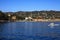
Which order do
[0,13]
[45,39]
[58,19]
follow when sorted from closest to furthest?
[45,39]
[0,13]
[58,19]

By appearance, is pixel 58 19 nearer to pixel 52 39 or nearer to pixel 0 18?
pixel 0 18

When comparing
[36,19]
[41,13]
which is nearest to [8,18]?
[36,19]

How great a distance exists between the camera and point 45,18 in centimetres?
9706

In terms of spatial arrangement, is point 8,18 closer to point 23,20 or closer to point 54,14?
point 23,20

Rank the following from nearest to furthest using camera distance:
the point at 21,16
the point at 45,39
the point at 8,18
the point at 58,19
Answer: the point at 45,39, the point at 8,18, the point at 21,16, the point at 58,19

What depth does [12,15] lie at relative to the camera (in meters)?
91.7

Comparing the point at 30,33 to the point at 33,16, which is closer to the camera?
the point at 30,33

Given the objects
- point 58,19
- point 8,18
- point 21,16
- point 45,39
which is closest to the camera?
point 45,39

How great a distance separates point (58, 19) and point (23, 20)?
1958 cm

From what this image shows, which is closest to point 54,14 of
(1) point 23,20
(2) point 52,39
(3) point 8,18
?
(1) point 23,20

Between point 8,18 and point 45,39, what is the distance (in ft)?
231

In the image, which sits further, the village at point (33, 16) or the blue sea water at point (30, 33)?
the village at point (33, 16)

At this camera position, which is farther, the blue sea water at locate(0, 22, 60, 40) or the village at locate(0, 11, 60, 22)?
the village at locate(0, 11, 60, 22)

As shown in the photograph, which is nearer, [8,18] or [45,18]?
[8,18]
